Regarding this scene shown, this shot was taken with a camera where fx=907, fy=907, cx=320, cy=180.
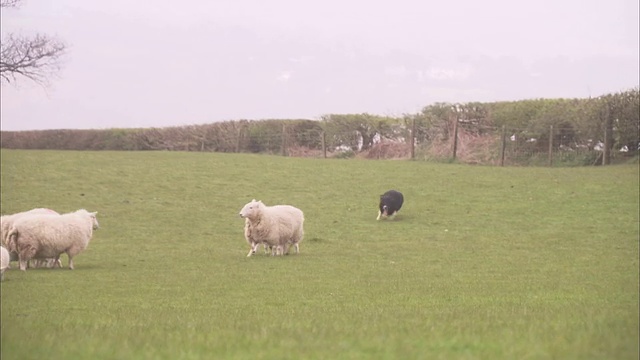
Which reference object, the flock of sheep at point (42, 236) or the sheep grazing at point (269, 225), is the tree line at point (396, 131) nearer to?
the sheep grazing at point (269, 225)

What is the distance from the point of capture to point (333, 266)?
18.7 meters

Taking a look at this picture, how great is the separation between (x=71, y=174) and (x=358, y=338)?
31627mm

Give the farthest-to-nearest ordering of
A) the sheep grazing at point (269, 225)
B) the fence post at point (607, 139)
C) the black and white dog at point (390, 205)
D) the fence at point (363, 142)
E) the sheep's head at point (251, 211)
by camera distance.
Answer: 1. the fence at point (363, 142)
2. the fence post at point (607, 139)
3. the black and white dog at point (390, 205)
4. the sheep grazing at point (269, 225)
5. the sheep's head at point (251, 211)

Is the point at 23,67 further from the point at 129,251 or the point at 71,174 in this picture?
the point at 129,251

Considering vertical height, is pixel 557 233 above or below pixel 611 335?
below

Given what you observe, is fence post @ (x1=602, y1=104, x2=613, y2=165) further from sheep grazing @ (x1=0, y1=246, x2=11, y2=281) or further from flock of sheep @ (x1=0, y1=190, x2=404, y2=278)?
sheep grazing @ (x1=0, y1=246, x2=11, y2=281)

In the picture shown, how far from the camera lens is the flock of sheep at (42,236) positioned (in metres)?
17.5

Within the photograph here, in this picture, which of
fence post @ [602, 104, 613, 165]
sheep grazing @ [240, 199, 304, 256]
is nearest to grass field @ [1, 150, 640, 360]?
sheep grazing @ [240, 199, 304, 256]

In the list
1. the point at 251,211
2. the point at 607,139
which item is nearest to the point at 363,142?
the point at 607,139

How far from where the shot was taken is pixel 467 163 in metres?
46.9

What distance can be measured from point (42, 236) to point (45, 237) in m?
0.07

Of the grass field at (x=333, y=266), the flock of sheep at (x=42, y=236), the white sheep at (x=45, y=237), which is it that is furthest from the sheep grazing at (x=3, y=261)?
the white sheep at (x=45, y=237)

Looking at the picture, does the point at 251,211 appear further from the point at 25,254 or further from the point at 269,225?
the point at 25,254

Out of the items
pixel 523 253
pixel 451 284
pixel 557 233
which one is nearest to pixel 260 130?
pixel 557 233
